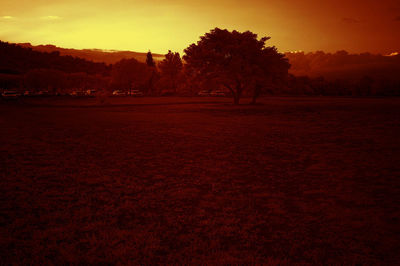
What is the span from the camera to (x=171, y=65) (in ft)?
340

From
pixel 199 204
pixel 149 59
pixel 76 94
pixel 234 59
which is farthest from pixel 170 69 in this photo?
pixel 199 204

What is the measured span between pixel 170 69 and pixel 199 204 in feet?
326

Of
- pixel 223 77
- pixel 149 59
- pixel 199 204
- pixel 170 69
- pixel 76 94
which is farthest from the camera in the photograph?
pixel 149 59

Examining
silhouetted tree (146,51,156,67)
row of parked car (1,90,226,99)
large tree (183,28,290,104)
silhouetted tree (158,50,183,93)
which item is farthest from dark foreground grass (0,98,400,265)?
silhouetted tree (146,51,156,67)

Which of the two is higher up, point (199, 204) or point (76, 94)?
point (76, 94)

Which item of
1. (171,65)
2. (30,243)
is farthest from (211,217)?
(171,65)

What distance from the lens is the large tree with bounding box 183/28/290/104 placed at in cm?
4609

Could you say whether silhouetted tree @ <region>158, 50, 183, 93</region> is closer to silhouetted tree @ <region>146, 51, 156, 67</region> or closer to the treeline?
the treeline

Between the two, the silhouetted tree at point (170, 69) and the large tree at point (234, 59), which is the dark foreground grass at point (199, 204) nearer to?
the large tree at point (234, 59)

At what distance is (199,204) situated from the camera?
785 centimetres

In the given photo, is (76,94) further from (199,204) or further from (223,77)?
(199,204)

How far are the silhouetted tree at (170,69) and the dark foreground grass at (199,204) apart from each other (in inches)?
3541

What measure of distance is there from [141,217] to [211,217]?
1.71 meters

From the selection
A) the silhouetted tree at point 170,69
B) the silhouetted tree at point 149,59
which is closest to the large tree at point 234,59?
the silhouetted tree at point 170,69
